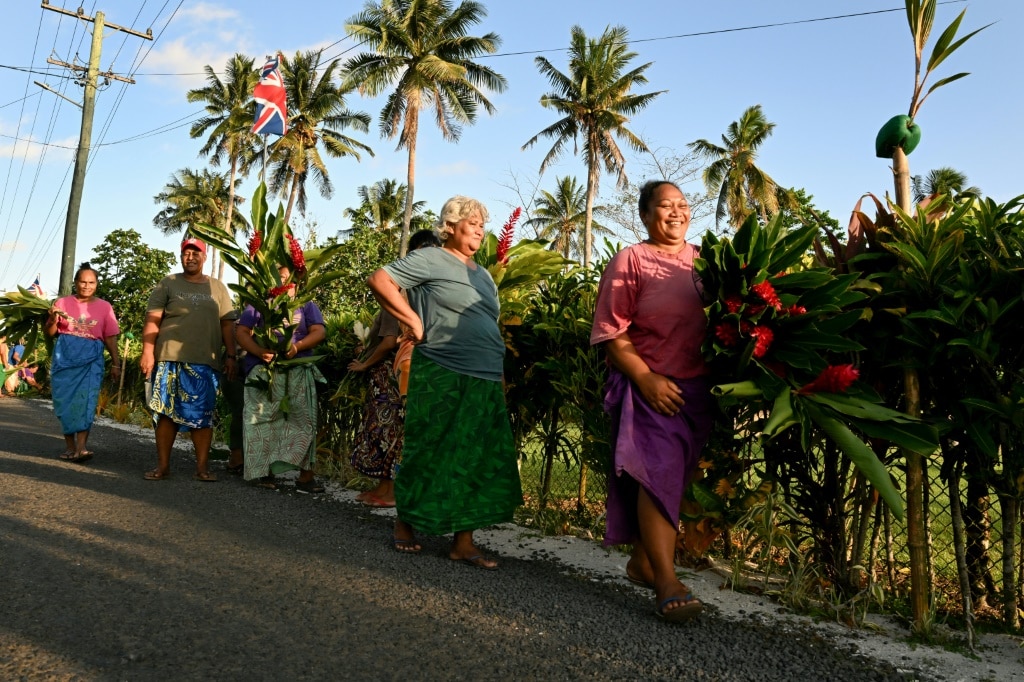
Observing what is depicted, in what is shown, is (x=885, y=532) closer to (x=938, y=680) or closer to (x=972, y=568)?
(x=972, y=568)

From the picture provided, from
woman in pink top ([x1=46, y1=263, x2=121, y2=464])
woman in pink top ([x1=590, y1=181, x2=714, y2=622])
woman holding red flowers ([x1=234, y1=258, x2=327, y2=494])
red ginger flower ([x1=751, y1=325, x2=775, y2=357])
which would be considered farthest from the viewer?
woman in pink top ([x1=46, y1=263, x2=121, y2=464])

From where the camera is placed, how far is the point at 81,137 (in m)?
17.5

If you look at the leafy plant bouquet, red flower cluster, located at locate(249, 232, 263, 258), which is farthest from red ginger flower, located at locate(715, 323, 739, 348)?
red flower cluster, located at locate(249, 232, 263, 258)

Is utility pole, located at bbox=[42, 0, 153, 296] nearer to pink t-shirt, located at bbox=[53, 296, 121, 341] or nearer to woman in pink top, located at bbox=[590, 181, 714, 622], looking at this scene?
pink t-shirt, located at bbox=[53, 296, 121, 341]

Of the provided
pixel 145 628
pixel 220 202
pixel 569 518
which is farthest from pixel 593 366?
pixel 220 202

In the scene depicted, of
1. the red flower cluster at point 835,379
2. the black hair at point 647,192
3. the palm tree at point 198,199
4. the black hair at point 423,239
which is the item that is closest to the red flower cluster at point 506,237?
the black hair at point 423,239

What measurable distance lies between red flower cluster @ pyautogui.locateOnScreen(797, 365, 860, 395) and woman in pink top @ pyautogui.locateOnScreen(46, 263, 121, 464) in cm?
620

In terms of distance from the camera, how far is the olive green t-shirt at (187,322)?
249 inches

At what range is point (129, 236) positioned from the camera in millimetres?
23750

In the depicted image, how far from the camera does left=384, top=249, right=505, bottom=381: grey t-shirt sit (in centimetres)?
415

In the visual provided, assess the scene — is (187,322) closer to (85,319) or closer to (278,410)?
(278,410)

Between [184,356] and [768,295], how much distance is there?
4.90 meters

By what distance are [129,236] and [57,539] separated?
2210 cm

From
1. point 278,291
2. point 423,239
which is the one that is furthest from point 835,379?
point 278,291
